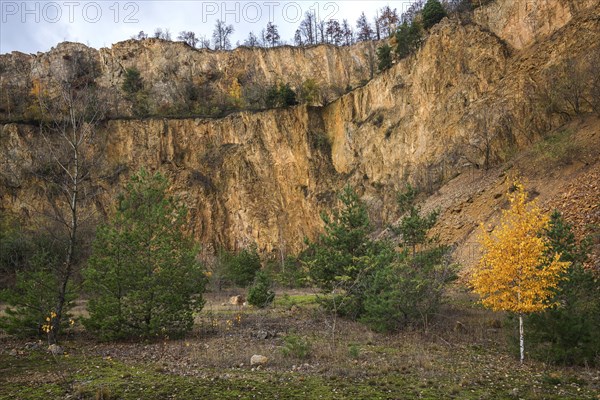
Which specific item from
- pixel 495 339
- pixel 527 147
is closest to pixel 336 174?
pixel 527 147

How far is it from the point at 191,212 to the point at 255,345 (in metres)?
40.1

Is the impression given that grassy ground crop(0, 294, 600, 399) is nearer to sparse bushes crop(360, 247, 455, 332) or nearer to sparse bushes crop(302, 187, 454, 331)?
sparse bushes crop(360, 247, 455, 332)

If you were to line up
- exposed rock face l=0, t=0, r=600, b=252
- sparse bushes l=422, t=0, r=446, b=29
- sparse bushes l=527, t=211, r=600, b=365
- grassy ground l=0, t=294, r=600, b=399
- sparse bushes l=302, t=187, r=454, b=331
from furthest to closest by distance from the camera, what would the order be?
sparse bushes l=422, t=0, r=446, b=29 < exposed rock face l=0, t=0, r=600, b=252 < sparse bushes l=302, t=187, r=454, b=331 < sparse bushes l=527, t=211, r=600, b=365 < grassy ground l=0, t=294, r=600, b=399

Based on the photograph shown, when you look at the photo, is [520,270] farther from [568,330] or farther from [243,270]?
[243,270]

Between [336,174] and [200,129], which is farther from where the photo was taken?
[200,129]

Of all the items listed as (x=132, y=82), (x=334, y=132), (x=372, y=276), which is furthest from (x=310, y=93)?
(x=372, y=276)

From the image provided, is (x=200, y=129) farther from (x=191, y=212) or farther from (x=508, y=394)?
(x=508, y=394)

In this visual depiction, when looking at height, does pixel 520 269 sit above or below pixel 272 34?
below

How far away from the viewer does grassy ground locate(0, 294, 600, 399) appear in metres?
7.14

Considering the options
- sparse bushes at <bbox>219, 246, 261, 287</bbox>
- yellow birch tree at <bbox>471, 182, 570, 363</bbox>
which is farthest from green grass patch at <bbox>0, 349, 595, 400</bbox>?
sparse bushes at <bbox>219, 246, 261, 287</bbox>

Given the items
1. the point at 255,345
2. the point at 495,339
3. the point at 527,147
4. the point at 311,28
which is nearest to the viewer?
the point at 255,345

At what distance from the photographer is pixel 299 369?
8.97 metres

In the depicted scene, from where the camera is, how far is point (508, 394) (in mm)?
6953

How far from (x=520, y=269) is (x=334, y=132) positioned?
40930mm
